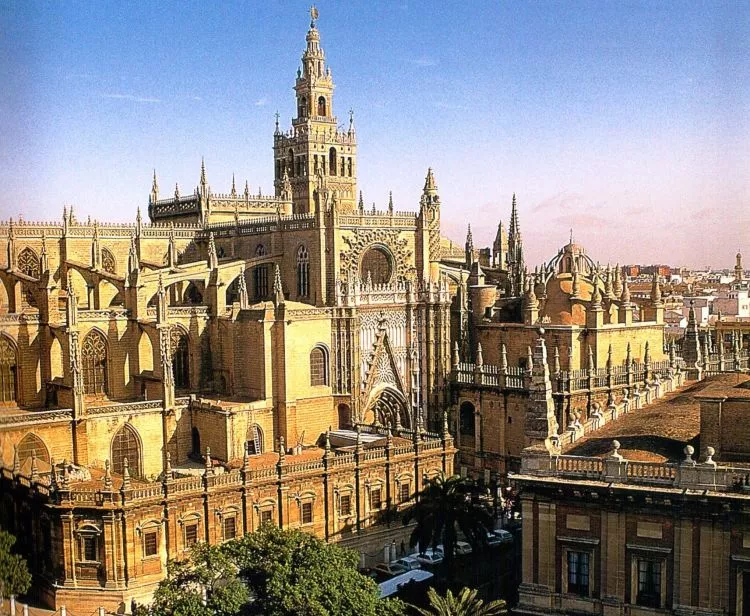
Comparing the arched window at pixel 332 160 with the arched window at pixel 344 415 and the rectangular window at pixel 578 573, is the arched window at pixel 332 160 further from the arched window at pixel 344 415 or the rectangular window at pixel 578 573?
the rectangular window at pixel 578 573

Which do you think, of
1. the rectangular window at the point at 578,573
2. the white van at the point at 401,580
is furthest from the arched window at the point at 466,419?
the rectangular window at the point at 578,573

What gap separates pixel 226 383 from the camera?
4603cm

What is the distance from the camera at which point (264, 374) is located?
1735 inches

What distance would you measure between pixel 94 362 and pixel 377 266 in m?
18.9

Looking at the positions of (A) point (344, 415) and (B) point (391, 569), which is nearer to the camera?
(B) point (391, 569)

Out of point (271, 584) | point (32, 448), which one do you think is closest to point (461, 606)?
point (271, 584)

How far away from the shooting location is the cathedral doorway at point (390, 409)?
165ft

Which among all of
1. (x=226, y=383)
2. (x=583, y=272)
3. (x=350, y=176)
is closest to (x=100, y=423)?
(x=226, y=383)

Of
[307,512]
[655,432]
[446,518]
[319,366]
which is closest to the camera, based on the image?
[655,432]

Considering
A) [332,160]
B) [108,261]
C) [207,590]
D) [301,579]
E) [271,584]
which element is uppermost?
[332,160]

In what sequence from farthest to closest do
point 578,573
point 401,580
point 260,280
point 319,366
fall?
point 260,280 < point 319,366 < point 401,580 < point 578,573

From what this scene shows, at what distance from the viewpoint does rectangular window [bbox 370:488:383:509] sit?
1560 inches

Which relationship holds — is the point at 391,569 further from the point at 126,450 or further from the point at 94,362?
the point at 94,362

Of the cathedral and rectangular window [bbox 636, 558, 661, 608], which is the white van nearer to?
the cathedral
